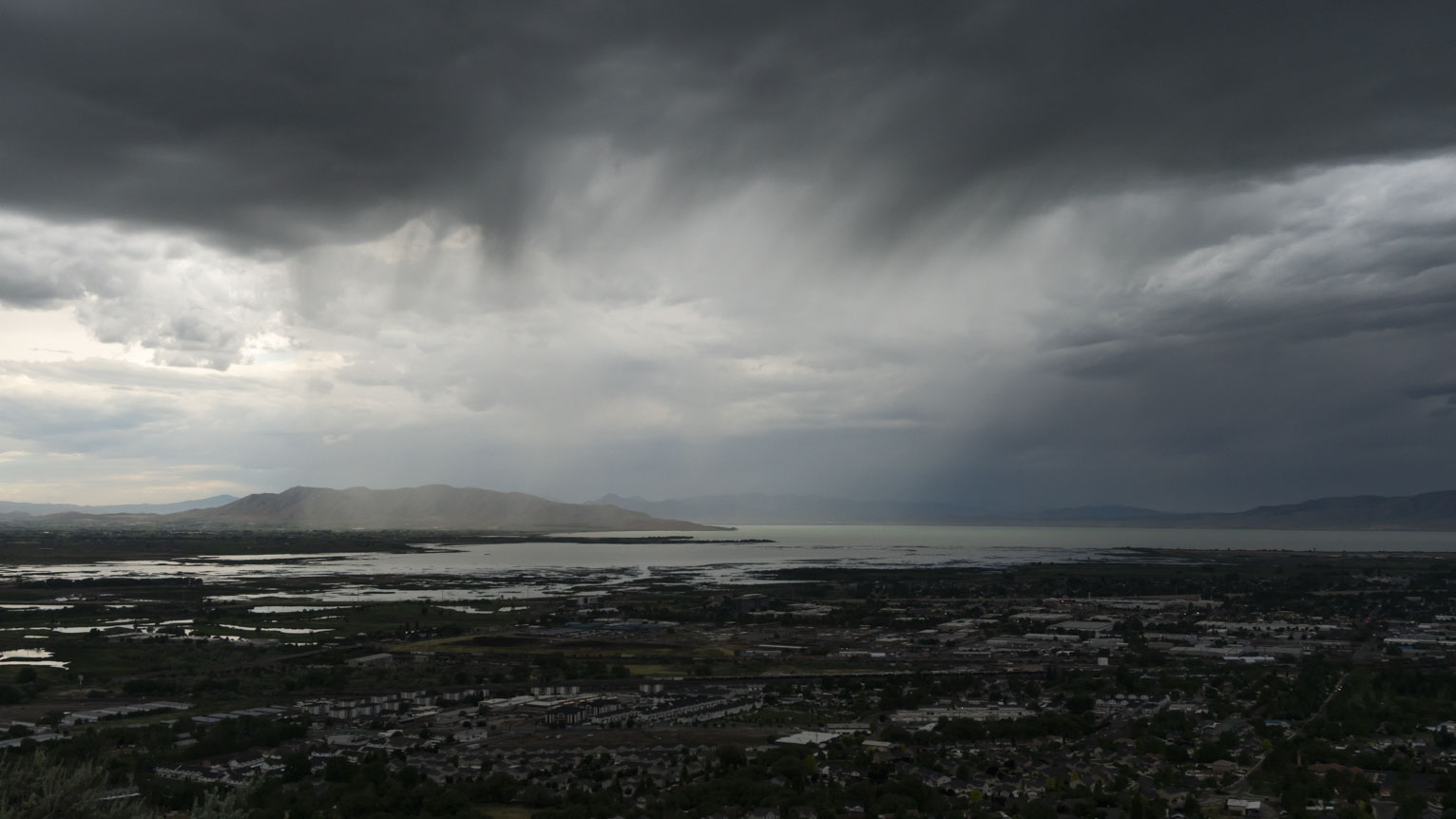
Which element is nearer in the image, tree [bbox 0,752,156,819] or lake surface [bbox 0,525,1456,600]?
tree [bbox 0,752,156,819]

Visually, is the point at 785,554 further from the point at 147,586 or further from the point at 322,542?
the point at 147,586

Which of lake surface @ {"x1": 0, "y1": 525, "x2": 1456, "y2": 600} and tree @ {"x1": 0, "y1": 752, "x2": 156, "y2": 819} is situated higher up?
tree @ {"x1": 0, "y1": 752, "x2": 156, "y2": 819}

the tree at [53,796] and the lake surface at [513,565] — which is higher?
the tree at [53,796]

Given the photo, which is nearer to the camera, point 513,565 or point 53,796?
point 53,796

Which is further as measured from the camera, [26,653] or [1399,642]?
[1399,642]

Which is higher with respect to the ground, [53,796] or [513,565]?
[53,796]

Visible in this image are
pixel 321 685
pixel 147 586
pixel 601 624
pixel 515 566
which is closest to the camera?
pixel 321 685

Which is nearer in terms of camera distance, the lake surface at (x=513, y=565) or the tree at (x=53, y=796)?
the tree at (x=53, y=796)

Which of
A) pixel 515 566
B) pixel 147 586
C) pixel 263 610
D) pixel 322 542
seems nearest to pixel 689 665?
pixel 263 610

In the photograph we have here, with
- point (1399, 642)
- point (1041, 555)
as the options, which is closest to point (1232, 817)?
point (1399, 642)

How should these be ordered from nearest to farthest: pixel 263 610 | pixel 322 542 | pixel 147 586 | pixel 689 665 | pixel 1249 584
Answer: pixel 689 665 → pixel 263 610 → pixel 147 586 → pixel 1249 584 → pixel 322 542
